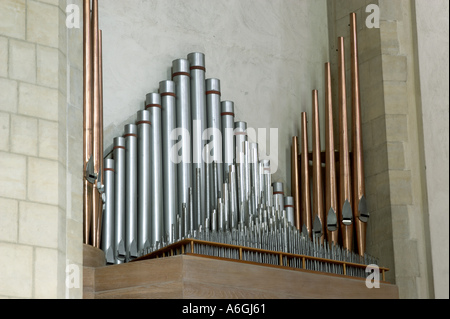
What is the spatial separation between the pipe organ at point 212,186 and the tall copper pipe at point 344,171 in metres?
0.01

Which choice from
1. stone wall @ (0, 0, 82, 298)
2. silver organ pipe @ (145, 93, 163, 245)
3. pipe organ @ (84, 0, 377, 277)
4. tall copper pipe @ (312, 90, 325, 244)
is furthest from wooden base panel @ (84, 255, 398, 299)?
tall copper pipe @ (312, 90, 325, 244)

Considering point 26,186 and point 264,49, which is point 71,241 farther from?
point 264,49

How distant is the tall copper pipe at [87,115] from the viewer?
7782 mm

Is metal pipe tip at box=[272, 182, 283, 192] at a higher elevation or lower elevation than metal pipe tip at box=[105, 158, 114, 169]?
lower

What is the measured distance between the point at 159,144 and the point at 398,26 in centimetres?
293

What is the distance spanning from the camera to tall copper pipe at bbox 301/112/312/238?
356 inches

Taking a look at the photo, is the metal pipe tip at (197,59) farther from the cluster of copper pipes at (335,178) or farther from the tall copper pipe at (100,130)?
the cluster of copper pipes at (335,178)

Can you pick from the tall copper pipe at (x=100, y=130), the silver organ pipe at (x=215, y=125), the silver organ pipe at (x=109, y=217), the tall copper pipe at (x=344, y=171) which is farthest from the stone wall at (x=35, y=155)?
the tall copper pipe at (x=344, y=171)

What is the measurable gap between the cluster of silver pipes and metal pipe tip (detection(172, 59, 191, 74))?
0.4 inches

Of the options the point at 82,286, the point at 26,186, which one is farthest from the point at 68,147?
the point at 82,286

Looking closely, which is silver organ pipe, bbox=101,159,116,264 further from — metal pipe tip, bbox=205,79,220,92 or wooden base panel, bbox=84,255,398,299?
metal pipe tip, bbox=205,79,220,92

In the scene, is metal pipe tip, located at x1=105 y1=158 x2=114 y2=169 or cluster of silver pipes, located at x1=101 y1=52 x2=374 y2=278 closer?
cluster of silver pipes, located at x1=101 y1=52 x2=374 y2=278
